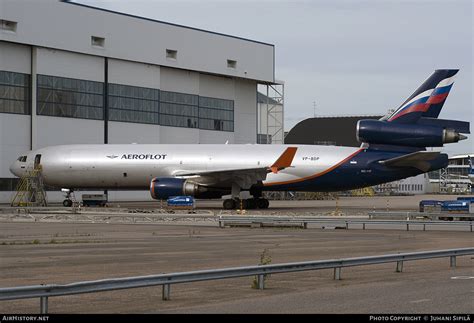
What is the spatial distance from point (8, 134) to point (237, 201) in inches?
889

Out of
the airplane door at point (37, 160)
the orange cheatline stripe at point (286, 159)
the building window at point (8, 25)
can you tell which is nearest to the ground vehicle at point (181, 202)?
the orange cheatline stripe at point (286, 159)

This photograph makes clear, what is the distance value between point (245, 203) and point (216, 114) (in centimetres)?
2938

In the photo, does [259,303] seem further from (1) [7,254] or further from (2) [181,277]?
(1) [7,254]

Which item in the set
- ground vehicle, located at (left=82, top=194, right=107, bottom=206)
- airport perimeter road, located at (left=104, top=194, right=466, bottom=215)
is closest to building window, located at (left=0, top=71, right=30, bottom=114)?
airport perimeter road, located at (left=104, top=194, right=466, bottom=215)

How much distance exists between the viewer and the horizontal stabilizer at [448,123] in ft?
154

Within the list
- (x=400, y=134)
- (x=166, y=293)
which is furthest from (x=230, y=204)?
(x=166, y=293)

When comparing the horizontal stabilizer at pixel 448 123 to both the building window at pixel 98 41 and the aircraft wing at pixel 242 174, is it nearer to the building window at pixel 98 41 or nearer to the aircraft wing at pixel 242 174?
the aircraft wing at pixel 242 174

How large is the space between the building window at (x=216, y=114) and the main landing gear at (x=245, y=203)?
26877mm

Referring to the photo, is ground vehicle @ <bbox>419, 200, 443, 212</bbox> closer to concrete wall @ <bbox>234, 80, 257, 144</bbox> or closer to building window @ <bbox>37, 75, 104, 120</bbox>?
building window @ <bbox>37, 75, 104, 120</bbox>

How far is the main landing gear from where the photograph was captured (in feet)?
162

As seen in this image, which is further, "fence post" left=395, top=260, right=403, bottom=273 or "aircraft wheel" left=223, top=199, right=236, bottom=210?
"aircraft wheel" left=223, top=199, right=236, bottom=210

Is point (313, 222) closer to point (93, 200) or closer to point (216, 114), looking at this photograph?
point (93, 200)

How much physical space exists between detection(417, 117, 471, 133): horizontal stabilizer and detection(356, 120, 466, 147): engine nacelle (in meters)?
0.30

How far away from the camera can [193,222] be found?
123 ft
